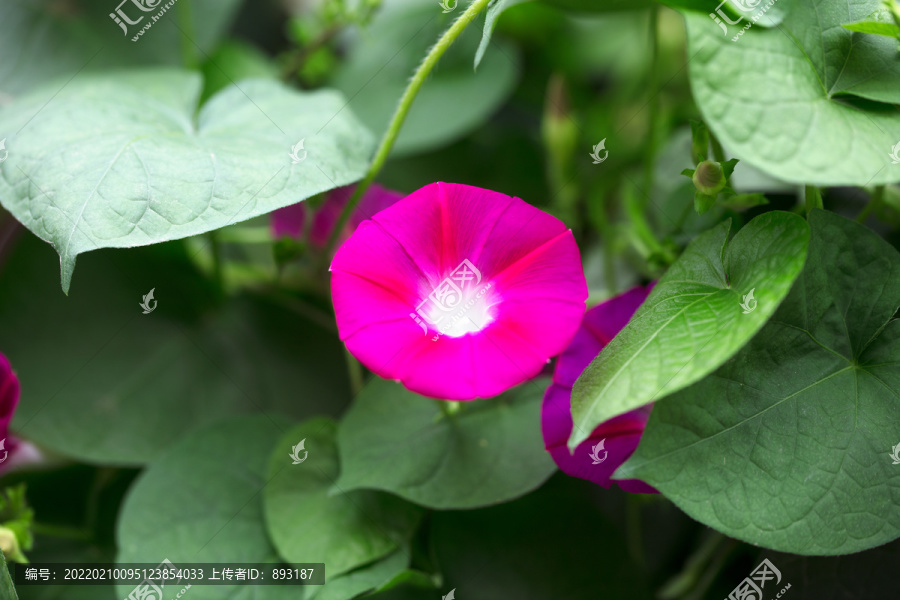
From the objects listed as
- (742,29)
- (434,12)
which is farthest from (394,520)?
(434,12)

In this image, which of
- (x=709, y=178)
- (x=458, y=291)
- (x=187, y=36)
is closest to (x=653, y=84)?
(x=709, y=178)

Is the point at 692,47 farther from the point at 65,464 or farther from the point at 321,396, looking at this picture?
the point at 65,464

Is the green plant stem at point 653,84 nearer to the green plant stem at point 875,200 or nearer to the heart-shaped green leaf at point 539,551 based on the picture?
the green plant stem at point 875,200

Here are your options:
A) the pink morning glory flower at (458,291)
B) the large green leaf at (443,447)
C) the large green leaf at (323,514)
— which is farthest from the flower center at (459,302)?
the large green leaf at (323,514)

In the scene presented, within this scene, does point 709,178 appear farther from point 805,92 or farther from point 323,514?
point 323,514

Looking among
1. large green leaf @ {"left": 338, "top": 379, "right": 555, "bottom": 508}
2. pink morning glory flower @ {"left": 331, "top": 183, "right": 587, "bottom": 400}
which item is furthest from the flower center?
large green leaf @ {"left": 338, "top": 379, "right": 555, "bottom": 508}

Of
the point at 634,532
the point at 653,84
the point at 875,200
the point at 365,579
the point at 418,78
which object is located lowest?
the point at 634,532
